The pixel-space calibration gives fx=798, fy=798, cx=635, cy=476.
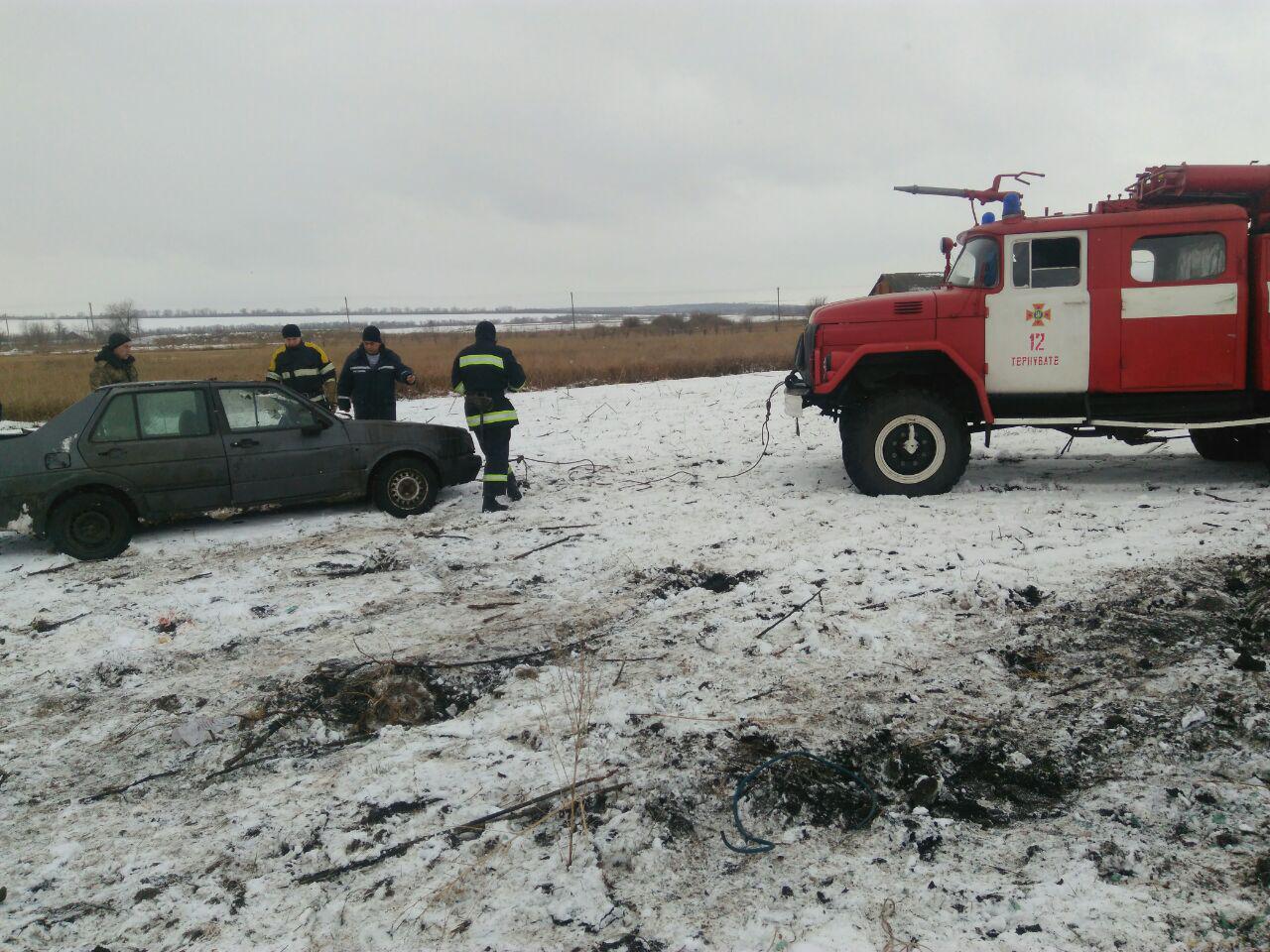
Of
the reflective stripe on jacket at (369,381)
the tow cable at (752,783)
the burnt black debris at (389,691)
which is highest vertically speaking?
the reflective stripe on jacket at (369,381)

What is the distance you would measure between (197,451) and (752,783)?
6064mm

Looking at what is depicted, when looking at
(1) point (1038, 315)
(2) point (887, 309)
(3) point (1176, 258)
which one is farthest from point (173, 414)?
(3) point (1176, 258)

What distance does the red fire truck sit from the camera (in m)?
6.75

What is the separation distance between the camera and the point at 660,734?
12.4 feet

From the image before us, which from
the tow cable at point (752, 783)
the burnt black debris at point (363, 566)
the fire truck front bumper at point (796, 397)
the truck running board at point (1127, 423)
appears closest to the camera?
the tow cable at point (752, 783)

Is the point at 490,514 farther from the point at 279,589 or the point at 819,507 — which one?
the point at 819,507

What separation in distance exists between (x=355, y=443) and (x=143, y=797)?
472cm

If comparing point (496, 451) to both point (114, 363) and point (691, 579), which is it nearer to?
point (691, 579)

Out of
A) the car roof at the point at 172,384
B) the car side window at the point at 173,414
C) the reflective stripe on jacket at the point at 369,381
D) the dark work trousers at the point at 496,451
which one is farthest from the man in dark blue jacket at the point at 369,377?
the car side window at the point at 173,414

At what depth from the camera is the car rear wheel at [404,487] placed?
26.0ft

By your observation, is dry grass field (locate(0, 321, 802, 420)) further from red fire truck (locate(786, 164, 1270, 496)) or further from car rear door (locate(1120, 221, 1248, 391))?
car rear door (locate(1120, 221, 1248, 391))

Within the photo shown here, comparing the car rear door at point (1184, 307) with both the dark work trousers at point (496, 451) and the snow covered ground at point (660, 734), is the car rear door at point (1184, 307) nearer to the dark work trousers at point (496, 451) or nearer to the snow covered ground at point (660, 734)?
the snow covered ground at point (660, 734)

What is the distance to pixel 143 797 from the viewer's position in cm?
351

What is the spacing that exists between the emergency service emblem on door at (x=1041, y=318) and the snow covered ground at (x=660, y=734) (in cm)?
113
